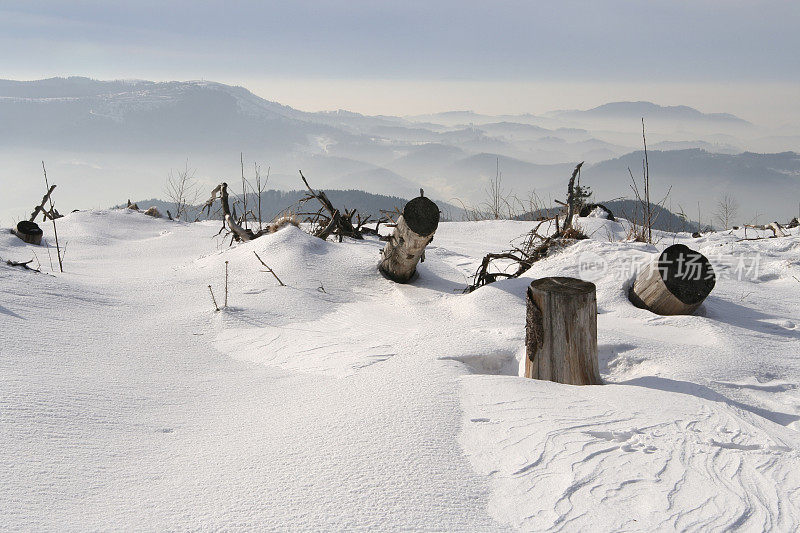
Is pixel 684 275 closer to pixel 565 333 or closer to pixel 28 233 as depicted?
pixel 565 333

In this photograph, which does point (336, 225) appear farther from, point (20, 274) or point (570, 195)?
point (20, 274)

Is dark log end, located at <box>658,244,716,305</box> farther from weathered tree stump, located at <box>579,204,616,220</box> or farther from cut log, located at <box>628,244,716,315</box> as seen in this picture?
weathered tree stump, located at <box>579,204,616,220</box>

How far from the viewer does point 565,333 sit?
2752 millimetres

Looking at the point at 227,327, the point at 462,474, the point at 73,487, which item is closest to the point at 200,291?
the point at 227,327

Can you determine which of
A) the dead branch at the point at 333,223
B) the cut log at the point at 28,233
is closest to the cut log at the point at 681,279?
the dead branch at the point at 333,223

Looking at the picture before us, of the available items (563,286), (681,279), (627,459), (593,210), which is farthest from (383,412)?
(593,210)

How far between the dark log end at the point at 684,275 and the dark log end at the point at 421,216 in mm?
1898

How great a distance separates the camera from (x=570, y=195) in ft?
18.1

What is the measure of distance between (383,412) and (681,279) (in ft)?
8.40

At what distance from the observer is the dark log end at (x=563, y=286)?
2755mm

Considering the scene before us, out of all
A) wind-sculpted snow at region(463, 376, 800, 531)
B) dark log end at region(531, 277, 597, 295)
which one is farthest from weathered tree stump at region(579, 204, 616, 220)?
wind-sculpted snow at region(463, 376, 800, 531)

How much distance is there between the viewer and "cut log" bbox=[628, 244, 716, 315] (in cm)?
369

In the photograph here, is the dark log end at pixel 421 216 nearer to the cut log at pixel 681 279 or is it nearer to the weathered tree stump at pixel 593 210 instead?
the cut log at pixel 681 279

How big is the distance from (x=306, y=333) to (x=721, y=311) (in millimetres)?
3166
